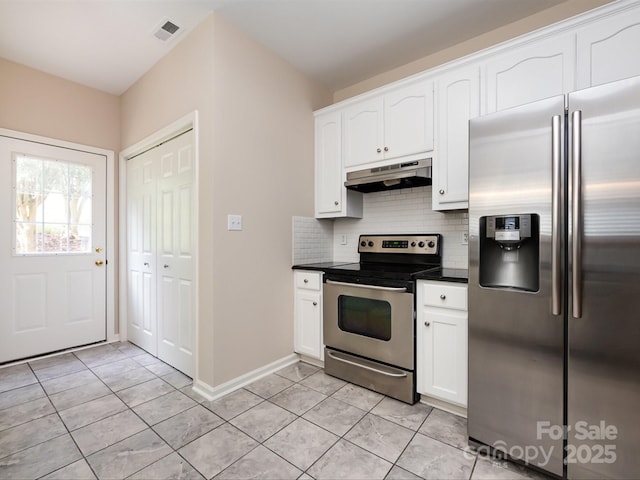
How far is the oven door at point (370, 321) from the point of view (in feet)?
6.79

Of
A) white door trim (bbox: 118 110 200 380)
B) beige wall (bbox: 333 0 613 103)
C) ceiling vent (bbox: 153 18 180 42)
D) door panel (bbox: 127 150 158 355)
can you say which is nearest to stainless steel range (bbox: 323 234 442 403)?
white door trim (bbox: 118 110 200 380)

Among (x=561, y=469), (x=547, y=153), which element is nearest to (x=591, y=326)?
(x=561, y=469)

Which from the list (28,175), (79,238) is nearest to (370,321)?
(79,238)

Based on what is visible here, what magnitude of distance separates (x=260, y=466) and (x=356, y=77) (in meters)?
3.23

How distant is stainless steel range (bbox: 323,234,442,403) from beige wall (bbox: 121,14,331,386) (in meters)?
0.52

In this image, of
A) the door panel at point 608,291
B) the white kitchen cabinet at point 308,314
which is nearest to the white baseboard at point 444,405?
the door panel at point 608,291

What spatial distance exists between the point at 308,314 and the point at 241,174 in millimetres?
1311

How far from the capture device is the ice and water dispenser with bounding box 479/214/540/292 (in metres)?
1.44

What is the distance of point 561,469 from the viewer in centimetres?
136

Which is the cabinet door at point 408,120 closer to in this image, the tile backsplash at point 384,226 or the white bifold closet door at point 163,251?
the tile backsplash at point 384,226

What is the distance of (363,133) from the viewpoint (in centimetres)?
266

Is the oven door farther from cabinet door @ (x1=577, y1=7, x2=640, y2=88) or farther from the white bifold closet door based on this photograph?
cabinet door @ (x1=577, y1=7, x2=640, y2=88)

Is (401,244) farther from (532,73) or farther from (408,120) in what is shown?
(532,73)

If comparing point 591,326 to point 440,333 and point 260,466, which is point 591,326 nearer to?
point 440,333
